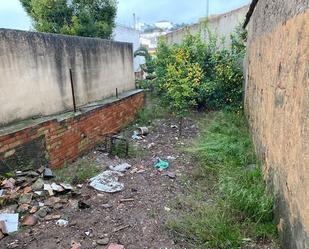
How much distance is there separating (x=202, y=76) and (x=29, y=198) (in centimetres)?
623

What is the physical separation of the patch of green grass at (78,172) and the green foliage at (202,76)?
3685 millimetres

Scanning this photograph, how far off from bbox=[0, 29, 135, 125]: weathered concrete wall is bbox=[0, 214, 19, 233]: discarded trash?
4.82 ft

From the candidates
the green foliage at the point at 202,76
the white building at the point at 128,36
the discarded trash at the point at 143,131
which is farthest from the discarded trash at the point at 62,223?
the white building at the point at 128,36

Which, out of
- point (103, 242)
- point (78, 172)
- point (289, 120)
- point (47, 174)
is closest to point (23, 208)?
point (47, 174)

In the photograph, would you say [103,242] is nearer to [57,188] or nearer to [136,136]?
[57,188]

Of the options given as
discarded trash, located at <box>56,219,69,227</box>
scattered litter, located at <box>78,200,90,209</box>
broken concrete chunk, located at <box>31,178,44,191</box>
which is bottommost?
discarded trash, located at <box>56,219,69,227</box>

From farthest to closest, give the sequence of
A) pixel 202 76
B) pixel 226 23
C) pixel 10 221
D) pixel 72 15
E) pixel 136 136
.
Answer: pixel 226 23
pixel 72 15
pixel 202 76
pixel 136 136
pixel 10 221

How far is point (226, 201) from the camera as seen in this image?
139 inches

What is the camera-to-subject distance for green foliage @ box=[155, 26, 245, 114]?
8.07m

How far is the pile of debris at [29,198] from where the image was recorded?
10.5ft

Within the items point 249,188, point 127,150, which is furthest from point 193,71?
point 249,188

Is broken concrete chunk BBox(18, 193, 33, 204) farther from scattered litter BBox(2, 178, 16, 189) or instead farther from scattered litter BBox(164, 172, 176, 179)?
scattered litter BBox(164, 172, 176, 179)

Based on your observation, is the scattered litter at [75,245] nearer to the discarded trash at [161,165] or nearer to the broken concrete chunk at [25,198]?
the broken concrete chunk at [25,198]

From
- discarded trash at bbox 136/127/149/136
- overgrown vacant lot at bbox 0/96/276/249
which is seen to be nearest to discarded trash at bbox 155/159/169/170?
overgrown vacant lot at bbox 0/96/276/249
